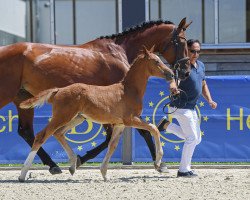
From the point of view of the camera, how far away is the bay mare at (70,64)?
8.88 m

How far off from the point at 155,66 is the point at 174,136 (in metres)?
2.35

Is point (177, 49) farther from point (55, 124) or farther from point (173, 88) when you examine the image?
point (55, 124)

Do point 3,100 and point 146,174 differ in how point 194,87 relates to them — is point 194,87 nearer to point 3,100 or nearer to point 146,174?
point 146,174

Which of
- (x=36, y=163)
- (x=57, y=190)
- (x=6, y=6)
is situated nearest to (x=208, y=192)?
(x=57, y=190)

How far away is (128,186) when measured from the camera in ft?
25.4

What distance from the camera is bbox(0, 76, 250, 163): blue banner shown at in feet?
34.9

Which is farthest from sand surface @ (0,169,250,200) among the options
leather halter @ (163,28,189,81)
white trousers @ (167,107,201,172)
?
leather halter @ (163,28,189,81)

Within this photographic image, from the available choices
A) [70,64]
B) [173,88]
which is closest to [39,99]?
[70,64]

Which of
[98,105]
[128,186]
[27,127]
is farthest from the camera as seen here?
[27,127]

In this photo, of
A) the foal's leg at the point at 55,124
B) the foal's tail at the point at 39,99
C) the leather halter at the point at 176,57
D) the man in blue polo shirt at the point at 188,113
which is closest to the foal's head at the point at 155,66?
the leather halter at the point at 176,57

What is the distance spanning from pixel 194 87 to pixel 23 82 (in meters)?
2.22

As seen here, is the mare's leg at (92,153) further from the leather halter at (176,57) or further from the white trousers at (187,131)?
the leather halter at (176,57)

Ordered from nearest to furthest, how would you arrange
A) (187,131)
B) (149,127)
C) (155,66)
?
(149,127) → (155,66) → (187,131)

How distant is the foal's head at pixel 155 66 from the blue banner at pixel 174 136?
211 centimetres
